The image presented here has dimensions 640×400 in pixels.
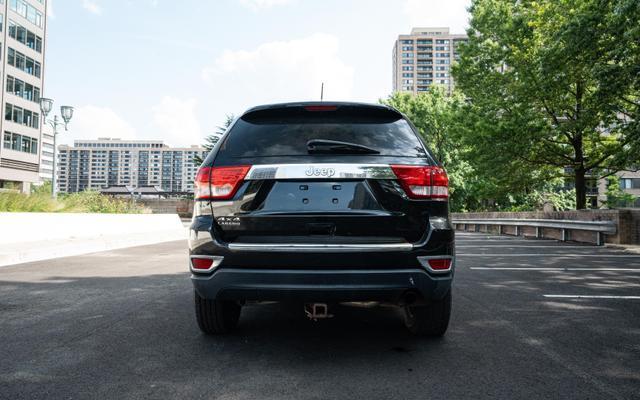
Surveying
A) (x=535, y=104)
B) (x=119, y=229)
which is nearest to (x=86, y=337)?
(x=119, y=229)

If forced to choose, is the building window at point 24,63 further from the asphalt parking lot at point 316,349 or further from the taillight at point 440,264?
the taillight at point 440,264

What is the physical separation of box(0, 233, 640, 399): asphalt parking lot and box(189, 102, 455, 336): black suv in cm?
49

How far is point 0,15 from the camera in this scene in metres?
53.2

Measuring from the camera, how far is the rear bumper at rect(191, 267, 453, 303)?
3.06 meters

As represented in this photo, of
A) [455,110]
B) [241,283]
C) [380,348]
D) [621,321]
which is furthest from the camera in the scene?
[455,110]

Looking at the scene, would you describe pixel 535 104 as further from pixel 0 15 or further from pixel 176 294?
pixel 0 15

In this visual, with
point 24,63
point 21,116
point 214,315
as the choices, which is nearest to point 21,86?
point 24,63

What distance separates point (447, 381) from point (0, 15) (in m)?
65.9

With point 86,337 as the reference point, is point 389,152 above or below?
above

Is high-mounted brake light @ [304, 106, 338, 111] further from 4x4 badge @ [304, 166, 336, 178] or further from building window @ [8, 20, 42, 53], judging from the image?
building window @ [8, 20, 42, 53]

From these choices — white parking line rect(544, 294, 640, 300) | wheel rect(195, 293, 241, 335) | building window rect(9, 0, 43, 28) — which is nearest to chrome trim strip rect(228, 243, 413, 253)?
wheel rect(195, 293, 241, 335)

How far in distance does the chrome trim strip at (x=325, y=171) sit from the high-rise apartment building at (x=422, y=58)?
166 m

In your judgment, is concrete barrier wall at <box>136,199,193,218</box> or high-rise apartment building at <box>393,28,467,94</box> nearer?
concrete barrier wall at <box>136,199,193,218</box>

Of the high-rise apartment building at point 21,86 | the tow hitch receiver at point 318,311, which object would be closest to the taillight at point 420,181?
the tow hitch receiver at point 318,311
